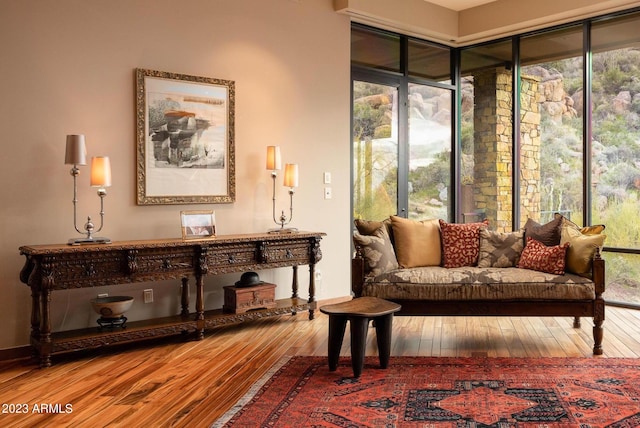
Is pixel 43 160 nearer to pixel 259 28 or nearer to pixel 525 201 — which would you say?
pixel 259 28

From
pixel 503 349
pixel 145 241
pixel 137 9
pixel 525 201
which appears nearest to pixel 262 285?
pixel 145 241

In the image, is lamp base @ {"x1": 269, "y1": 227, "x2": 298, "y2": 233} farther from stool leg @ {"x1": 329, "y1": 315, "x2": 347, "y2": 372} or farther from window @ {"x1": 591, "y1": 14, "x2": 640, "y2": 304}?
window @ {"x1": 591, "y1": 14, "x2": 640, "y2": 304}

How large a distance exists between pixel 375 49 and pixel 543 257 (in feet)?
9.60

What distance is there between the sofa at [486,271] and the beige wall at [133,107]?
1.15 meters

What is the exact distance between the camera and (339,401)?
10.5 ft

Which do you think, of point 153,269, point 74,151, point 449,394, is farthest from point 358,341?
point 74,151

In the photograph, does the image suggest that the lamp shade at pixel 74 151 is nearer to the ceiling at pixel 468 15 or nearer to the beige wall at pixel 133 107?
the beige wall at pixel 133 107

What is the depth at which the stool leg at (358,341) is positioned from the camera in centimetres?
354

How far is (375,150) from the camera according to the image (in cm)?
627

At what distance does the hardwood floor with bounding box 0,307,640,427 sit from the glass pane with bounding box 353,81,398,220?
1.41 metres

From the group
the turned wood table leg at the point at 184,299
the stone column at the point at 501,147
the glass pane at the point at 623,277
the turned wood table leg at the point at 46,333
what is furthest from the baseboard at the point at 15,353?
the glass pane at the point at 623,277

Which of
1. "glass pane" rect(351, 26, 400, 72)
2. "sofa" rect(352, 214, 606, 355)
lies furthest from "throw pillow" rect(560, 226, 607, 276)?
"glass pane" rect(351, 26, 400, 72)

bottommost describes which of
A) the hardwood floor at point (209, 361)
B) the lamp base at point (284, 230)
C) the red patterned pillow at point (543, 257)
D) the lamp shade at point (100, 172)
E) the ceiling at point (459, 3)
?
the hardwood floor at point (209, 361)

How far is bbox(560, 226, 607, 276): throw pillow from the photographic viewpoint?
4.28 m
